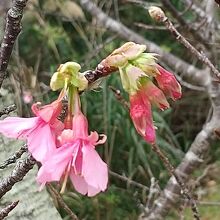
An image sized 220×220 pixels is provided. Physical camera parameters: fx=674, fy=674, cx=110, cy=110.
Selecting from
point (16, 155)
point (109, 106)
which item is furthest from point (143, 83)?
point (109, 106)

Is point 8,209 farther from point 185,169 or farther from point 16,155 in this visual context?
point 185,169

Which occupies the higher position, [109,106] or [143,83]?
[143,83]

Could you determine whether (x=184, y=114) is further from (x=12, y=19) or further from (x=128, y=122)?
(x=12, y=19)

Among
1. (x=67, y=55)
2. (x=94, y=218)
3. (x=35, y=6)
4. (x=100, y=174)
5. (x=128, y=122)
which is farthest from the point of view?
(x=67, y=55)

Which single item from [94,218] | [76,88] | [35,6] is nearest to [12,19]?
[76,88]

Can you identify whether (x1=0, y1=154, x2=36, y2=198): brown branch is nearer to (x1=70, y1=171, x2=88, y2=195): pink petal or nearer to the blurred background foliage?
(x1=70, y1=171, x2=88, y2=195): pink petal

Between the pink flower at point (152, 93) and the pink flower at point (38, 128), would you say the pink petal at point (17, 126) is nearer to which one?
the pink flower at point (38, 128)

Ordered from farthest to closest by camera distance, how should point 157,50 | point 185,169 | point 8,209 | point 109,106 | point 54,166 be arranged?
point 109,106
point 157,50
point 185,169
point 8,209
point 54,166
